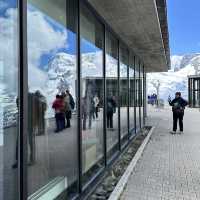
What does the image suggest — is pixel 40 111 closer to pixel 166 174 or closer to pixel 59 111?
pixel 59 111

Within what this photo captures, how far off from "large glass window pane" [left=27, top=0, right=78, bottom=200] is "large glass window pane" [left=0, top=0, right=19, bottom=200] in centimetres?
30

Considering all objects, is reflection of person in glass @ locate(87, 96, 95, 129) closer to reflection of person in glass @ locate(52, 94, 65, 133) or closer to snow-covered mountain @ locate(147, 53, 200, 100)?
reflection of person in glass @ locate(52, 94, 65, 133)

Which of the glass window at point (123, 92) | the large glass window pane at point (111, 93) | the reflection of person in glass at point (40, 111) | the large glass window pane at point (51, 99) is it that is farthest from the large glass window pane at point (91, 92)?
the glass window at point (123, 92)

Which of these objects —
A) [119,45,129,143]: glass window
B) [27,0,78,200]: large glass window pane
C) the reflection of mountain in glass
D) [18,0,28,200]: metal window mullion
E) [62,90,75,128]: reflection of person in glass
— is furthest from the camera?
[119,45,129,143]: glass window

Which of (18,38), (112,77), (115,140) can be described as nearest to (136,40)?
(112,77)

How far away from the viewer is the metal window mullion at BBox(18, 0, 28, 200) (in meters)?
2.92

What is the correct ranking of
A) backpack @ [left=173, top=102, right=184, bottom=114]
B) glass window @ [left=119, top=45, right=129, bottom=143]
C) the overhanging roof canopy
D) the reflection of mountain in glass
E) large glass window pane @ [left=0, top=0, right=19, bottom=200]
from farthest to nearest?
backpack @ [left=173, top=102, right=184, bottom=114], glass window @ [left=119, top=45, right=129, bottom=143], the overhanging roof canopy, the reflection of mountain in glass, large glass window pane @ [left=0, top=0, right=19, bottom=200]

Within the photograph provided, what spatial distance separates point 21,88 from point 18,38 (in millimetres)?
431

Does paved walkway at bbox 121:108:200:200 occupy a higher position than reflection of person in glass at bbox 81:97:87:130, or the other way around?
reflection of person in glass at bbox 81:97:87:130

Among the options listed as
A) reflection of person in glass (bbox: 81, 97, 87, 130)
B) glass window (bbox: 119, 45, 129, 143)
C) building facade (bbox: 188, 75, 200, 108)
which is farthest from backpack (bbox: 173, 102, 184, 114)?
building facade (bbox: 188, 75, 200, 108)

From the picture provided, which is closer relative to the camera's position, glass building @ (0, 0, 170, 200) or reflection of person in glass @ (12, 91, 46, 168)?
glass building @ (0, 0, 170, 200)

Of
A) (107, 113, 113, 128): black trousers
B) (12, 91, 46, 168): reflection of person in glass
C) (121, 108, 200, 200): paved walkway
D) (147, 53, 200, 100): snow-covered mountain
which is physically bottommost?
(121, 108, 200, 200): paved walkway

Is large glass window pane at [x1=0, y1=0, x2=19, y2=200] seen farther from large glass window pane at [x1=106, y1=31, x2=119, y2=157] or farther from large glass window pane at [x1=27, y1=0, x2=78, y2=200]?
large glass window pane at [x1=106, y1=31, x2=119, y2=157]

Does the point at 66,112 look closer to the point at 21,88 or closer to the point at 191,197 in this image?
the point at 21,88
